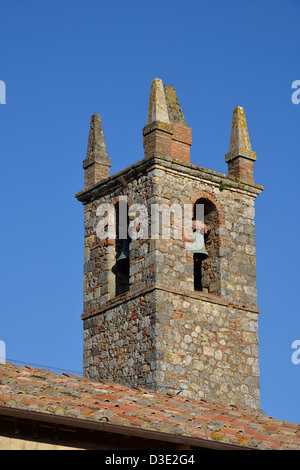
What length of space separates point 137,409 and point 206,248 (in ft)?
18.3

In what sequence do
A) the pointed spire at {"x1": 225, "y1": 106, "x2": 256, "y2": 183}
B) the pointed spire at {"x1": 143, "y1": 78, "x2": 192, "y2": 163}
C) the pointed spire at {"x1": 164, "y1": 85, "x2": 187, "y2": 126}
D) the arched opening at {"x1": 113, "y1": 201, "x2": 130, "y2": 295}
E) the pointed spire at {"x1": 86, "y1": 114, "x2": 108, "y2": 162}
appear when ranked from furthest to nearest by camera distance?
the pointed spire at {"x1": 86, "y1": 114, "x2": 108, "y2": 162} → the pointed spire at {"x1": 225, "y1": 106, "x2": 256, "y2": 183} → the pointed spire at {"x1": 164, "y1": 85, "x2": 187, "y2": 126} → the arched opening at {"x1": 113, "y1": 201, "x2": 130, "y2": 295} → the pointed spire at {"x1": 143, "y1": 78, "x2": 192, "y2": 163}

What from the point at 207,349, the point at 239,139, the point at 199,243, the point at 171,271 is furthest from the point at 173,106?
the point at 207,349

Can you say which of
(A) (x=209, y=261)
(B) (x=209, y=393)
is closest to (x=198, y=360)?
(B) (x=209, y=393)

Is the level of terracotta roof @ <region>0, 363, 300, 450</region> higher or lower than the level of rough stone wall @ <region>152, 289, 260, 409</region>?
lower

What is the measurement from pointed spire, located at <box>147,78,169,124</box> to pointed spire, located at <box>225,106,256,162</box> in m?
1.65

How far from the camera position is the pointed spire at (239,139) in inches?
811

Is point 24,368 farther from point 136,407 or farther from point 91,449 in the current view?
point 91,449

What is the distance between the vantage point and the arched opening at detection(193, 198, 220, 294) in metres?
19.5

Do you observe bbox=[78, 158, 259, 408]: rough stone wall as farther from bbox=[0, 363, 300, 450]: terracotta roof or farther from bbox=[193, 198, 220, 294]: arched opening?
bbox=[0, 363, 300, 450]: terracotta roof

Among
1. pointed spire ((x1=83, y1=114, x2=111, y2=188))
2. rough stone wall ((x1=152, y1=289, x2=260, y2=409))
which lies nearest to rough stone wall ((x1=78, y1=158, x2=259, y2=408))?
rough stone wall ((x1=152, y1=289, x2=260, y2=409))

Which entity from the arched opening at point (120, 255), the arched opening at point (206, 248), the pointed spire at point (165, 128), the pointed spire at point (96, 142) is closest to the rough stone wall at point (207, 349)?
the arched opening at point (206, 248)
